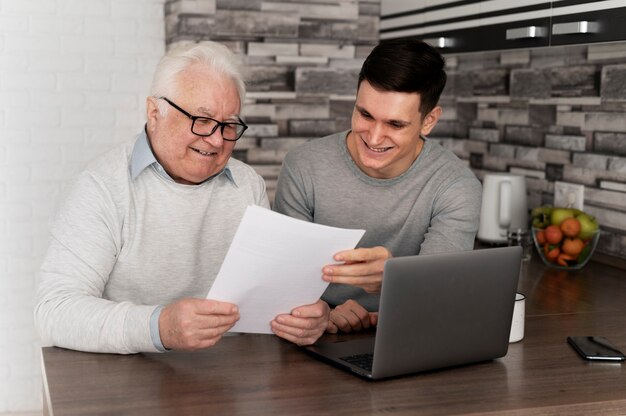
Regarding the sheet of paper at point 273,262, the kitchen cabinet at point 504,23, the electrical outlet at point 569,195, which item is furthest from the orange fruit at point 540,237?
the sheet of paper at point 273,262

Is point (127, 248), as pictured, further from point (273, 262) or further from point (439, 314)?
point (439, 314)

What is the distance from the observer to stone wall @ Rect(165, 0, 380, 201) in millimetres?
3217

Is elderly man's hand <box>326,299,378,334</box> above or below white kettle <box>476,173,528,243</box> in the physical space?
below

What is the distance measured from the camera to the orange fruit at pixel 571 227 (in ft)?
9.21

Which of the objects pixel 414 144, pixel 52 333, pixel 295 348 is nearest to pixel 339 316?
pixel 295 348

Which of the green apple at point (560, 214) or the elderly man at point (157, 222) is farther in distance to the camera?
the green apple at point (560, 214)

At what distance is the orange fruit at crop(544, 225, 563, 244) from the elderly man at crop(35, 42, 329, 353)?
1182mm

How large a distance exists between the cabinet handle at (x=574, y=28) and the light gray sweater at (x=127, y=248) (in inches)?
40.4

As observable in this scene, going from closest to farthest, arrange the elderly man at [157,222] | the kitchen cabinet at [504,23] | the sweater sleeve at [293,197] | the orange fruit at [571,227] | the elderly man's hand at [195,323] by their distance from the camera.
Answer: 1. the elderly man's hand at [195,323]
2. the elderly man at [157,222]
3. the sweater sleeve at [293,197]
4. the kitchen cabinet at [504,23]
5. the orange fruit at [571,227]

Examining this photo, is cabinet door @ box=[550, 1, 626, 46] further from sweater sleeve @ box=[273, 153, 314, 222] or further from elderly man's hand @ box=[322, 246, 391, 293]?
elderly man's hand @ box=[322, 246, 391, 293]

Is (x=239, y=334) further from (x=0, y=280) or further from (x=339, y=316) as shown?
(x=0, y=280)

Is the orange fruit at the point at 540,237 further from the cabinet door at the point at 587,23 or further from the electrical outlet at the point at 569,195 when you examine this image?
the cabinet door at the point at 587,23

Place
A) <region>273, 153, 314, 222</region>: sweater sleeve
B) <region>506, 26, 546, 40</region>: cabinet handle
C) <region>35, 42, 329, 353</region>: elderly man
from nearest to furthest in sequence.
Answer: <region>35, 42, 329, 353</region>: elderly man, <region>273, 153, 314, 222</region>: sweater sleeve, <region>506, 26, 546, 40</region>: cabinet handle

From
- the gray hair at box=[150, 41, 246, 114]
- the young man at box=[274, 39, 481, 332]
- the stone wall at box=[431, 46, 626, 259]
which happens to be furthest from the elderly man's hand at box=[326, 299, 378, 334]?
the stone wall at box=[431, 46, 626, 259]
